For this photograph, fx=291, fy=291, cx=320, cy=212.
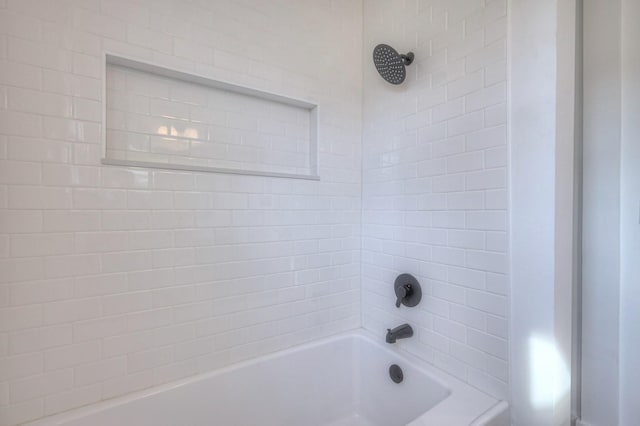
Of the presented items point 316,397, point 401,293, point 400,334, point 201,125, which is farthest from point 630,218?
point 201,125

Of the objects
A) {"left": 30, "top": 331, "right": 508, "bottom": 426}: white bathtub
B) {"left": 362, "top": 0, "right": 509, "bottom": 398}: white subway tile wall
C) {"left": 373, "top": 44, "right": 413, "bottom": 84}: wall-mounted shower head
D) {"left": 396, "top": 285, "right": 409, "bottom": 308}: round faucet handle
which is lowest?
{"left": 30, "top": 331, "right": 508, "bottom": 426}: white bathtub

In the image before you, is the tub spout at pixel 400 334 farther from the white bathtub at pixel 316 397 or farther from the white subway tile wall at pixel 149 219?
the white subway tile wall at pixel 149 219

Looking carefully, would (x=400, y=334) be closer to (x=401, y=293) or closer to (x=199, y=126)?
(x=401, y=293)

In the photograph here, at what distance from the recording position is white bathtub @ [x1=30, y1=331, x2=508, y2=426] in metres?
1.16

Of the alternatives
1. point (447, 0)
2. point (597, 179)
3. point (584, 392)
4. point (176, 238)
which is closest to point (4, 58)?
point (176, 238)

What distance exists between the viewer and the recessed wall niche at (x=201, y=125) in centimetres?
128

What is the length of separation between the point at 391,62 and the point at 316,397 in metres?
1.84

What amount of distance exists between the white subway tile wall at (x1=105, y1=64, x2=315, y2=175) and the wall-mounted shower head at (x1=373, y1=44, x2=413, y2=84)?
492 mm

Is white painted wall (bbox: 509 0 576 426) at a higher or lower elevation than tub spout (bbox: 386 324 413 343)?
higher

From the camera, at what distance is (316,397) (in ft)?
5.38

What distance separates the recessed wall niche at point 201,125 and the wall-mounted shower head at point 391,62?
1.46 feet

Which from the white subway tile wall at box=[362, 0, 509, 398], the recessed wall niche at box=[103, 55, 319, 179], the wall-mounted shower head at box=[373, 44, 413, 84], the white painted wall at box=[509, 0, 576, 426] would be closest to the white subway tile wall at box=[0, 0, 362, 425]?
the recessed wall niche at box=[103, 55, 319, 179]

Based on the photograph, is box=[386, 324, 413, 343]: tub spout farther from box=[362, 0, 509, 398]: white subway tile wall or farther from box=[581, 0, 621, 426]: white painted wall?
box=[581, 0, 621, 426]: white painted wall

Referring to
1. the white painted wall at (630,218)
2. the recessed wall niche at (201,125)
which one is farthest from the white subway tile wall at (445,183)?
the recessed wall niche at (201,125)
